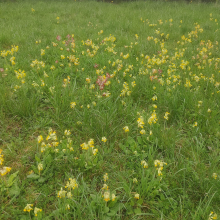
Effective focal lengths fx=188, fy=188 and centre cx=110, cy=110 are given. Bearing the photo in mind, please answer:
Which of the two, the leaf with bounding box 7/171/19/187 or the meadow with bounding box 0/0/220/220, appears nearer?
the meadow with bounding box 0/0/220/220

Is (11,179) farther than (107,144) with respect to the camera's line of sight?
No

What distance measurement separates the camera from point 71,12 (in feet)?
27.9

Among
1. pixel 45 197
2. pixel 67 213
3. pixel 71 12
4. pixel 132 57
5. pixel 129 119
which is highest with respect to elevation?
pixel 71 12

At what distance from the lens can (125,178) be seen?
2037 mm

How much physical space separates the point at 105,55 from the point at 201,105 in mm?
2467

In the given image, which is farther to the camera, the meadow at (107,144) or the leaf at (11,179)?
the leaf at (11,179)

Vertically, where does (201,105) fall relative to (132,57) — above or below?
below

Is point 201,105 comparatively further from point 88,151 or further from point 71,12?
point 71,12

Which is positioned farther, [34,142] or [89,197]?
[34,142]

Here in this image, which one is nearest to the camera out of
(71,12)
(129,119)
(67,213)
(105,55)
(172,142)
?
(67,213)

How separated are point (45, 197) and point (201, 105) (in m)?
2.46

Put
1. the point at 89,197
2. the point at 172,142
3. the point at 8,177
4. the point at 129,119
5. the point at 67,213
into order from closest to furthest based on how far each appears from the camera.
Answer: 1. the point at 67,213
2. the point at 89,197
3. the point at 8,177
4. the point at 172,142
5. the point at 129,119

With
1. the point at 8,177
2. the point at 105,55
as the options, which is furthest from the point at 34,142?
the point at 105,55

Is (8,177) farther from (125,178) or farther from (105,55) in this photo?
(105,55)
